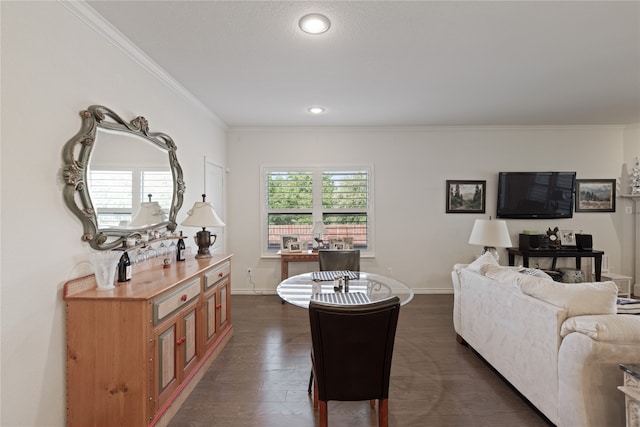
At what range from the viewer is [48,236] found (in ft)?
5.35

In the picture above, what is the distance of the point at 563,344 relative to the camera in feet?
5.50

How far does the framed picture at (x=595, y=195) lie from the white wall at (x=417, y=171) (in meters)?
0.10

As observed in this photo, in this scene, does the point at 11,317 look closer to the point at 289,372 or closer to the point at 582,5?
the point at 289,372

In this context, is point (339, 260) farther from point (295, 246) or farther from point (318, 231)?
point (295, 246)

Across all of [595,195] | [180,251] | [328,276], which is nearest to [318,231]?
[328,276]

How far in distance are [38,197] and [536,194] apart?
19.3 feet

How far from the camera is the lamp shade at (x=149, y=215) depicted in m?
2.39

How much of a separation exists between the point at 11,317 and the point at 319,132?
4.08 metres

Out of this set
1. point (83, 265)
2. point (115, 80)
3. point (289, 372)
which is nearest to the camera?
point (83, 265)

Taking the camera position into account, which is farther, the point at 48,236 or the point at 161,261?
the point at 161,261

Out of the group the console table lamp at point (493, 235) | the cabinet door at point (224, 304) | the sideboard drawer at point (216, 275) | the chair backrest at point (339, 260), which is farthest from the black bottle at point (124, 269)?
the console table lamp at point (493, 235)

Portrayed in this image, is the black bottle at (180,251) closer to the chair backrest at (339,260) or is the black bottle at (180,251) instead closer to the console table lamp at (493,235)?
the chair backrest at (339,260)

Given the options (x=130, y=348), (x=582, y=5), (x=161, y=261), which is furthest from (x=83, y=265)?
(x=582, y=5)

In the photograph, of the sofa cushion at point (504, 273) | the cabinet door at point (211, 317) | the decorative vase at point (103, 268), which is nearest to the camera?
the decorative vase at point (103, 268)
